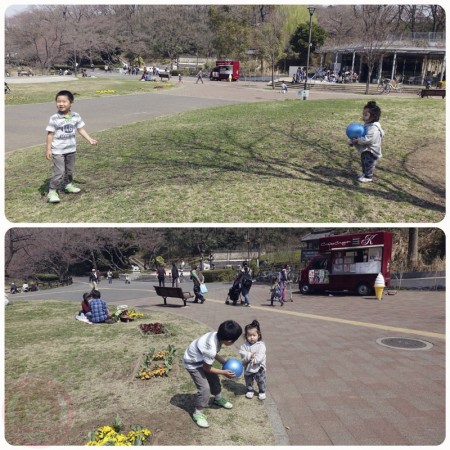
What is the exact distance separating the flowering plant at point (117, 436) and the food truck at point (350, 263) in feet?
34.0

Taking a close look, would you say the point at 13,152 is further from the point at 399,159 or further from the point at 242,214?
the point at 399,159

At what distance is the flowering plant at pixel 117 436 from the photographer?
140 inches

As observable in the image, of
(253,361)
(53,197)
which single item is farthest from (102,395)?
(53,197)

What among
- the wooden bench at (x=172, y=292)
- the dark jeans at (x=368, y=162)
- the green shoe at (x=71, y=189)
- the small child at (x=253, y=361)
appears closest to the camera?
the small child at (x=253, y=361)

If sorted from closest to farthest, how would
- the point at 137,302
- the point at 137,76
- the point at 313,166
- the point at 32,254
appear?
the point at 313,166
the point at 32,254
the point at 137,302
the point at 137,76

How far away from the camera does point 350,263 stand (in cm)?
1352

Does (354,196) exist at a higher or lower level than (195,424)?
higher

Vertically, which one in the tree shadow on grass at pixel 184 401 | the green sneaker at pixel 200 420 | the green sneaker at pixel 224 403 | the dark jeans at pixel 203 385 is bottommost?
the tree shadow on grass at pixel 184 401

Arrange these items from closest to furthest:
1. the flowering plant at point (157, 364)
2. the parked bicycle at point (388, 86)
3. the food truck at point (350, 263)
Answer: the flowering plant at point (157, 364) < the food truck at point (350, 263) < the parked bicycle at point (388, 86)

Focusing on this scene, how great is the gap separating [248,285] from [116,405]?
25.0ft

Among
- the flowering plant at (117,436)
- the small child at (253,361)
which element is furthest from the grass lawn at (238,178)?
the flowering plant at (117,436)

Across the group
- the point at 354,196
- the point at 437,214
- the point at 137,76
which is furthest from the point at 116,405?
the point at 137,76

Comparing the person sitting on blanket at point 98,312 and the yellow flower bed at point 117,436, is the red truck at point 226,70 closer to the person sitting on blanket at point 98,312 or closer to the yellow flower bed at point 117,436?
the person sitting on blanket at point 98,312

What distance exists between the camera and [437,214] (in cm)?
662
